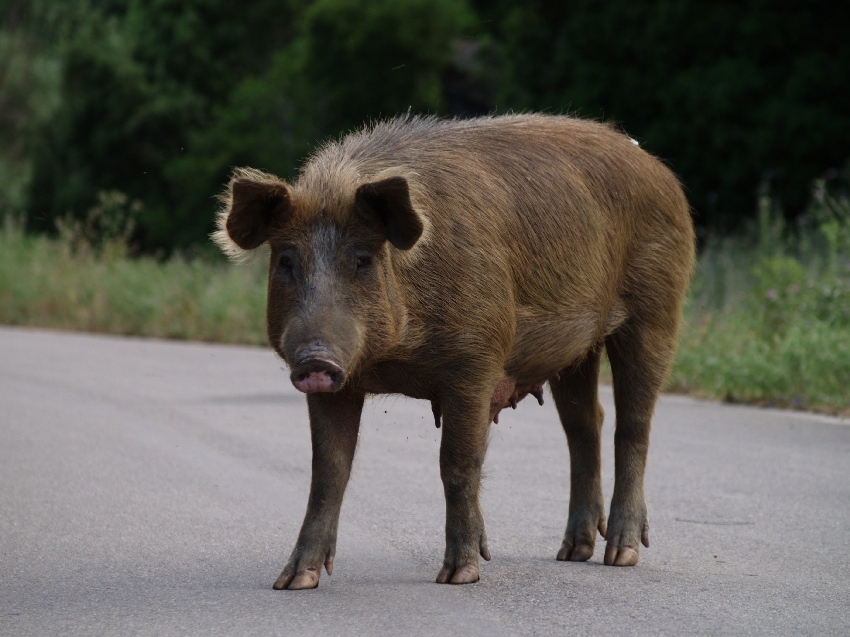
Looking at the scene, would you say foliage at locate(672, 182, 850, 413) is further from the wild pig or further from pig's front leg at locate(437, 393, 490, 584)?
pig's front leg at locate(437, 393, 490, 584)

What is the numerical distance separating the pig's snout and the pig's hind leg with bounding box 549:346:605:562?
5.88ft

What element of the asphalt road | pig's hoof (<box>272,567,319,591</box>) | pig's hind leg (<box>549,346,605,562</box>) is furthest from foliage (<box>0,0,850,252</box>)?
pig's hoof (<box>272,567,319,591</box>)

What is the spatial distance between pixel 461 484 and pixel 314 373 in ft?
3.09

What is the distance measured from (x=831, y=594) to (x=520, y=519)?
1.92 m

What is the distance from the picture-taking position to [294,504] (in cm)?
721

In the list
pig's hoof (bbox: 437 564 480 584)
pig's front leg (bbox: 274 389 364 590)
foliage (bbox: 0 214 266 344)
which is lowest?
foliage (bbox: 0 214 266 344)

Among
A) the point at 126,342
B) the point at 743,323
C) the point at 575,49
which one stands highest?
the point at 575,49

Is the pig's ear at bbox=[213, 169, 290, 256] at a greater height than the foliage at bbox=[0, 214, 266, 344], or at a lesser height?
greater

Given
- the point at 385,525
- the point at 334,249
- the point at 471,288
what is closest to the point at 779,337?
the point at 385,525

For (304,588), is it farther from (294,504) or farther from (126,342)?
(126,342)

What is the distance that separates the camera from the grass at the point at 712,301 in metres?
11.3

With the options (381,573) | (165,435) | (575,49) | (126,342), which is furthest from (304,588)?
(575,49)

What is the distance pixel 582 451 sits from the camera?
6215 millimetres

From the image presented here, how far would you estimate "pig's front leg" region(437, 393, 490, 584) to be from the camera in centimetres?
528
